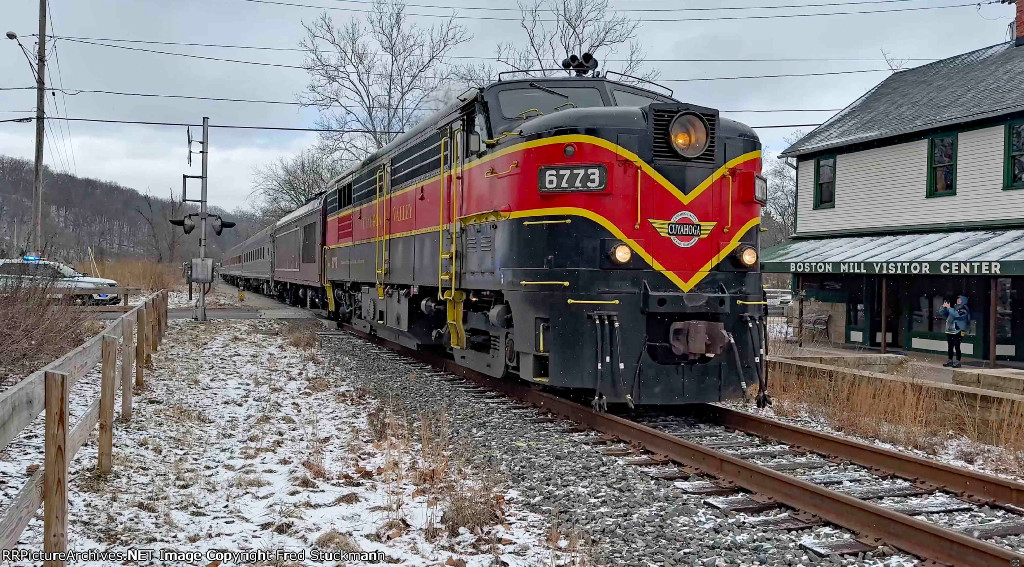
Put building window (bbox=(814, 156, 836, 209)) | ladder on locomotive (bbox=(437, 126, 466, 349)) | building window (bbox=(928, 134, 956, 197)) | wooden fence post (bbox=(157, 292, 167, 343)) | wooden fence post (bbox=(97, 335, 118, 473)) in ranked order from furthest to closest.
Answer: building window (bbox=(814, 156, 836, 209)), building window (bbox=(928, 134, 956, 197)), wooden fence post (bbox=(157, 292, 167, 343)), ladder on locomotive (bbox=(437, 126, 466, 349)), wooden fence post (bbox=(97, 335, 118, 473))

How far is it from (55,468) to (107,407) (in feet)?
7.22

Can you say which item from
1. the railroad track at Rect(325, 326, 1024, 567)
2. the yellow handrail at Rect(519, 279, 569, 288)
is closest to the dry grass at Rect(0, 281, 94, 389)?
the yellow handrail at Rect(519, 279, 569, 288)

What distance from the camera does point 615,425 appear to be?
752 cm

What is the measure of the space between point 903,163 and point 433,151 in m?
13.9

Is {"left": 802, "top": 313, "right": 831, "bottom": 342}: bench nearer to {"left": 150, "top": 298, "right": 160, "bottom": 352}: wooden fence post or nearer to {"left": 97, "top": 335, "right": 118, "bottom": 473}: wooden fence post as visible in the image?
{"left": 150, "top": 298, "right": 160, "bottom": 352}: wooden fence post

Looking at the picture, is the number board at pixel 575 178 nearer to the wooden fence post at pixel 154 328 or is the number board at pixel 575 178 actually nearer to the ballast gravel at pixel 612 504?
the ballast gravel at pixel 612 504

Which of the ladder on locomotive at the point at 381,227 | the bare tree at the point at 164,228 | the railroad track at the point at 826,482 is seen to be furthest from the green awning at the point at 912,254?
the bare tree at the point at 164,228

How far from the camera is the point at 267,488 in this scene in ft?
19.2

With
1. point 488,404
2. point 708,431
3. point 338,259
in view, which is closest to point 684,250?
point 708,431

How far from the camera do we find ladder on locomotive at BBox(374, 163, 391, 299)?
13.0 m

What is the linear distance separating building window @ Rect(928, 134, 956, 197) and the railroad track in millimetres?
13094

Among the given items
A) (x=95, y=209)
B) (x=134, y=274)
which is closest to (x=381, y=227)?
(x=134, y=274)

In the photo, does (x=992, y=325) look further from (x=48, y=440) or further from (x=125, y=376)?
(x=48, y=440)

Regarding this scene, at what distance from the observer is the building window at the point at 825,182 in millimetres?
21438
